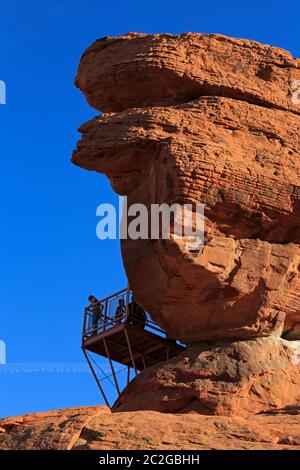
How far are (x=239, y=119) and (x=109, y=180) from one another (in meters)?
3.29

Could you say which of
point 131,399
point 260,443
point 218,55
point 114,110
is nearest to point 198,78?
point 218,55

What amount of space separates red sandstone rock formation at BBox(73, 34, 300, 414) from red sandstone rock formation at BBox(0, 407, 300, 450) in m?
3.16

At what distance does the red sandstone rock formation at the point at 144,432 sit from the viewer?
49.2 ft

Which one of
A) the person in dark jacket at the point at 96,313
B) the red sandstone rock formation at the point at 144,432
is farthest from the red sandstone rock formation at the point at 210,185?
the person in dark jacket at the point at 96,313

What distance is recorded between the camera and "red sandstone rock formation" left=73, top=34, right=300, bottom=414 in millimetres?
19812

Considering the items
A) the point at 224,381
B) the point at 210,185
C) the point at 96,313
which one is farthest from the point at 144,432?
the point at 96,313

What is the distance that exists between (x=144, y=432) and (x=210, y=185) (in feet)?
21.4

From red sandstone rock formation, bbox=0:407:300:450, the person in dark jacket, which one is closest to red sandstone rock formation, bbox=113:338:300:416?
Answer: red sandstone rock formation, bbox=0:407:300:450

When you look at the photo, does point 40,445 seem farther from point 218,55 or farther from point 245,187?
point 218,55

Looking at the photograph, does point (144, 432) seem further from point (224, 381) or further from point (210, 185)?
point (210, 185)

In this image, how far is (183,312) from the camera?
20.8m

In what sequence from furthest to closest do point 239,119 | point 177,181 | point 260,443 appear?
point 239,119, point 177,181, point 260,443

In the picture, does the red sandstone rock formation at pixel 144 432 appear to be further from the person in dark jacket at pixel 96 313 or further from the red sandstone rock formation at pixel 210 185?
the person in dark jacket at pixel 96 313

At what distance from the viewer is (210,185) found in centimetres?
2005
